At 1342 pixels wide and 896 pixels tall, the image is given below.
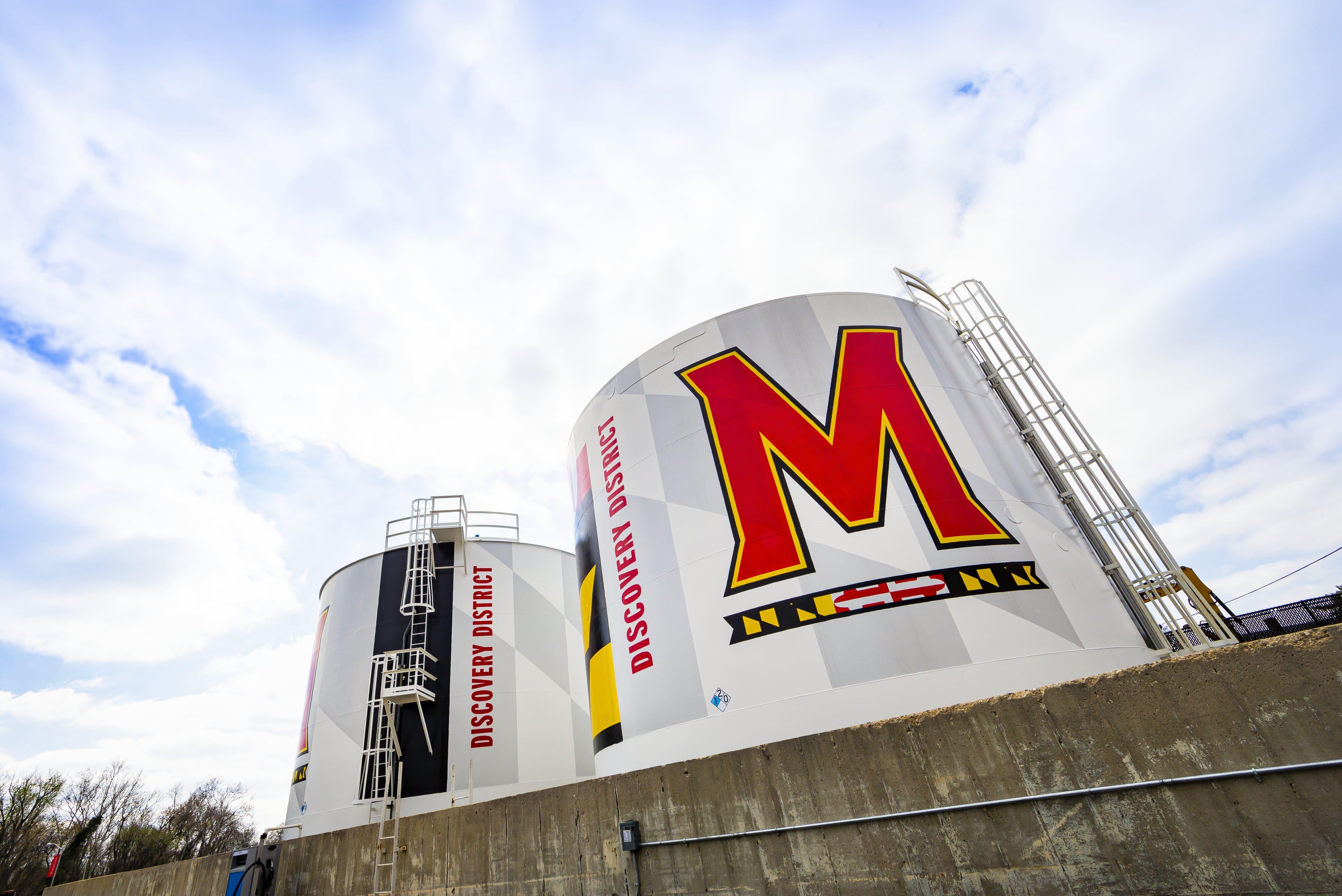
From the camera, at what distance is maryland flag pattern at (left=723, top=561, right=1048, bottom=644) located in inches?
349

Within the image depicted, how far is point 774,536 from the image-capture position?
32.1ft

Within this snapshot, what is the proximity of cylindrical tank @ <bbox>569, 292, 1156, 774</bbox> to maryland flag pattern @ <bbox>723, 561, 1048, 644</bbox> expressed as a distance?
0.03 m

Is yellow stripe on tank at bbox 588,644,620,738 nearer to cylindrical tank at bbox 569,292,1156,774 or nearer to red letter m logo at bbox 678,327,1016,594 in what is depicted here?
cylindrical tank at bbox 569,292,1156,774

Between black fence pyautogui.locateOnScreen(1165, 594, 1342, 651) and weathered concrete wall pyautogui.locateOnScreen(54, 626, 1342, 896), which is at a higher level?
black fence pyautogui.locateOnScreen(1165, 594, 1342, 651)

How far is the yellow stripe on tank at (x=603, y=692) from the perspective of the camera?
1142 cm

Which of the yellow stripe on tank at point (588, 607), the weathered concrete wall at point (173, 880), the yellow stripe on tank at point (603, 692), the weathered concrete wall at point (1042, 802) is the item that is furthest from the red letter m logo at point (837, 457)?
the weathered concrete wall at point (173, 880)

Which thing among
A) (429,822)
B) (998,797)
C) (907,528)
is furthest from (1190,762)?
(429,822)

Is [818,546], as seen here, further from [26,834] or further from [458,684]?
[26,834]

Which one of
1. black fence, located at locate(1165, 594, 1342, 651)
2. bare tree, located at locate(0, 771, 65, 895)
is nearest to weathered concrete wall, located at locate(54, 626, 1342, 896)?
black fence, located at locate(1165, 594, 1342, 651)

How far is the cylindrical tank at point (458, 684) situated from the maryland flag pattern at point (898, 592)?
9.97 m

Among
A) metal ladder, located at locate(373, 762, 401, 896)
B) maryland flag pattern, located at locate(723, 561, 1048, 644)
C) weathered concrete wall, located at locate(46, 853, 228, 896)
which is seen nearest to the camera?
maryland flag pattern, located at locate(723, 561, 1048, 644)

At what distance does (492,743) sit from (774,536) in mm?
11968

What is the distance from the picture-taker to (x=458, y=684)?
1762 centimetres

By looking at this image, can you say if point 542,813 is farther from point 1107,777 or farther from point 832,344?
point 832,344
